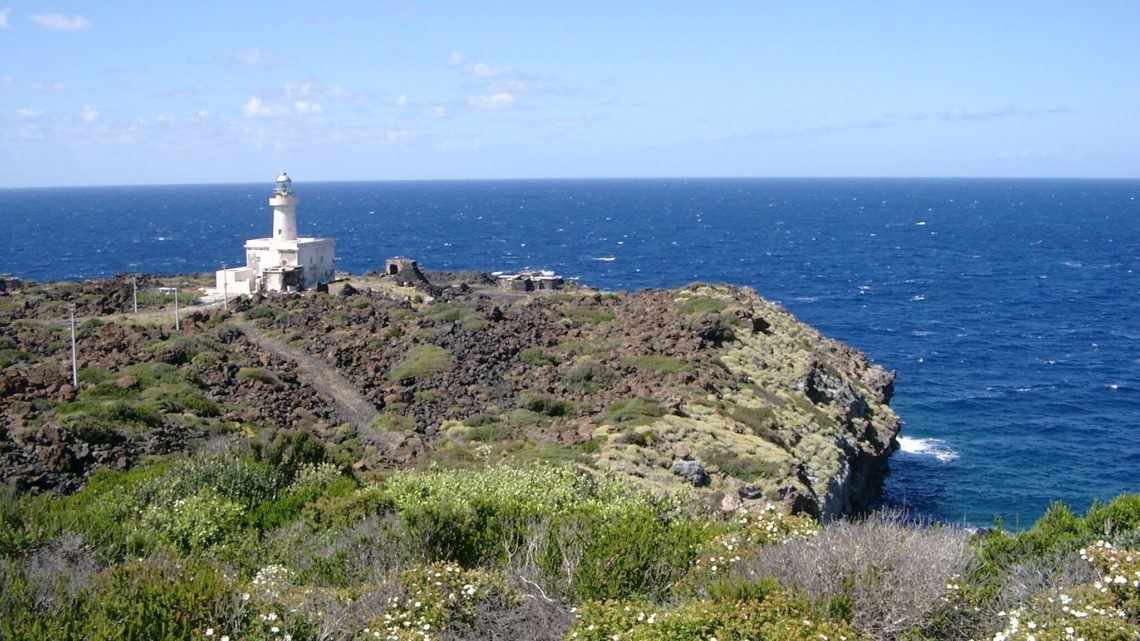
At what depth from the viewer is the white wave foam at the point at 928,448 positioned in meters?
44.1

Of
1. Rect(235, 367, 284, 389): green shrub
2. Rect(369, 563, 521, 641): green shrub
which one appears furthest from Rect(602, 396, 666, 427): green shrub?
Rect(369, 563, 521, 641): green shrub

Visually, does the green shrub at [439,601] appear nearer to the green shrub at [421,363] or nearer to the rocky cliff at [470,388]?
the rocky cliff at [470,388]

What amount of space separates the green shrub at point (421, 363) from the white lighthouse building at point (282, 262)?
17266 millimetres

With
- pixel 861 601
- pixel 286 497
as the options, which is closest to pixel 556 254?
pixel 286 497

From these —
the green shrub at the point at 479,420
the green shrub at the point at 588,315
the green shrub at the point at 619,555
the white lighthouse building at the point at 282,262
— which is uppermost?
the white lighthouse building at the point at 282,262

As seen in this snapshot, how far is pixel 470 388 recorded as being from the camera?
37219 mm

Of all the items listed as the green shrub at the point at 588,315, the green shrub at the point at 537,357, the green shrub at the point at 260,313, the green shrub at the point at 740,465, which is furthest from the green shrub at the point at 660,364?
the green shrub at the point at 260,313

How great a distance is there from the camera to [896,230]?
158875 millimetres

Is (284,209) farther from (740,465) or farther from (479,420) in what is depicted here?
(740,465)

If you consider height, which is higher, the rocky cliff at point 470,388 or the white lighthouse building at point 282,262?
the white lighthouse building at point 282,262

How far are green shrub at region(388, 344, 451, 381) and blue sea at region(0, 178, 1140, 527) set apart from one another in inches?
764

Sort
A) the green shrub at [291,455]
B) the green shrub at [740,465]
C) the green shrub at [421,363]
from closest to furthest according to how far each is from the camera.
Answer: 1. the green shrub at [291,455]
2. the green shrub at [740,465]
3. the green shrub at [421,363]

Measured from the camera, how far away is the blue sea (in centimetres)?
4309

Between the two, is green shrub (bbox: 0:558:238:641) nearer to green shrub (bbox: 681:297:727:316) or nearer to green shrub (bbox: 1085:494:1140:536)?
green shrub (bbox: 1085:494:1140:536)
